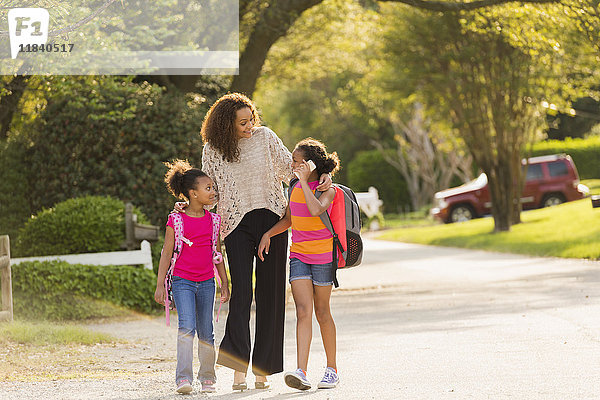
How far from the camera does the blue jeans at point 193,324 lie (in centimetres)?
669

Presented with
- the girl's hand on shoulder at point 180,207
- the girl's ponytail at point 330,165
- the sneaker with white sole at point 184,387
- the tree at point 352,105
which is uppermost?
the tree at point 352,105

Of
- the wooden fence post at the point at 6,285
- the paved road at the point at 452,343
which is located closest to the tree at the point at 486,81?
the paved road at the point at 452,343

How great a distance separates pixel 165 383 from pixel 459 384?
2079 millimetres

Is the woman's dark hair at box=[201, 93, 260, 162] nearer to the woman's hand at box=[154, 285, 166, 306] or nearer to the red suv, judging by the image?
the woman's hand at box=[154, 285, 166, 306]

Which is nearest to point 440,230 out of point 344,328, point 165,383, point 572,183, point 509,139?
point 509,139

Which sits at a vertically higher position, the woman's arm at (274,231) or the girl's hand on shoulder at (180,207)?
the girl's hand on shoulder at (180,207)

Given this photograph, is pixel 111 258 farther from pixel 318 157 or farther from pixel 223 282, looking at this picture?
pixel 318 157

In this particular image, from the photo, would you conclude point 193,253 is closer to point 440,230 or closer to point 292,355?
point 292,355

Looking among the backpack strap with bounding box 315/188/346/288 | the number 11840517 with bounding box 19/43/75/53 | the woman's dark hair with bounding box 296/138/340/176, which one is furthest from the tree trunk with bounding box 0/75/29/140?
the backpack strap with bounding box 315/188/346/288

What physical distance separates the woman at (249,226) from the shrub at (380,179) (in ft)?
131

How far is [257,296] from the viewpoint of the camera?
6.85 metres

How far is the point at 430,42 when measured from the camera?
1062 inches

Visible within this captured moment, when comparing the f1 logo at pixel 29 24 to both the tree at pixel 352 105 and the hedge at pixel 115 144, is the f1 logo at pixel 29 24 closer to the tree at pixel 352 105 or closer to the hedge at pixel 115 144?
the hedge at pixel 115 144

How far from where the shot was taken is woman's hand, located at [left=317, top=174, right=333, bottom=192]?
6.67m
